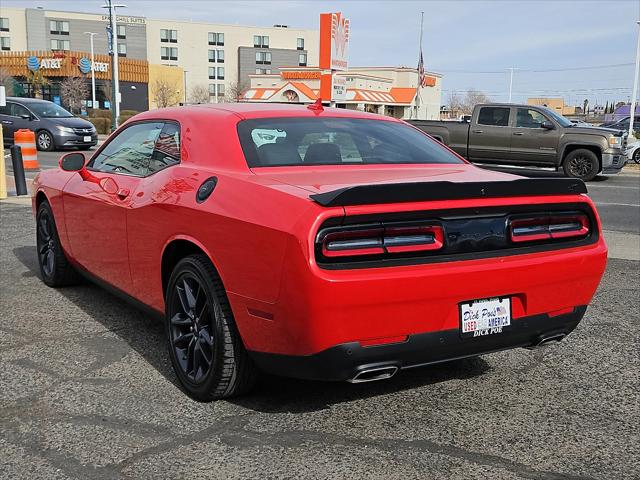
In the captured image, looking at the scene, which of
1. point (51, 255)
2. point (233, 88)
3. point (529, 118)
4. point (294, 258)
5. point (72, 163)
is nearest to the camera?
point (294, 258)

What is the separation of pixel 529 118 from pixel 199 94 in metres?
80.0

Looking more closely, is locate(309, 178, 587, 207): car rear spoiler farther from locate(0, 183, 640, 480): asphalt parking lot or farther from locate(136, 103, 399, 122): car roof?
locate(136, 103, 399, 122): car roof

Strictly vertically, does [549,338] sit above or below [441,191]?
below

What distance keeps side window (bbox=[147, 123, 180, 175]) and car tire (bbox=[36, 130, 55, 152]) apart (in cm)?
1946

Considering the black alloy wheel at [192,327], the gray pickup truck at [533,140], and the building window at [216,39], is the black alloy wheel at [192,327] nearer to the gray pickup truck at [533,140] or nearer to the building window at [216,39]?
the gray pickup truck at [533,140]

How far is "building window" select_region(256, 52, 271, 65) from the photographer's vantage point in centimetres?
9981

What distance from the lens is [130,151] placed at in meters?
4.65

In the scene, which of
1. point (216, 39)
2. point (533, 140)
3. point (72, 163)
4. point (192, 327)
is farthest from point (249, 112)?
point (216, 39)

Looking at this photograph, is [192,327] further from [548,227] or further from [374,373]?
[548,227]

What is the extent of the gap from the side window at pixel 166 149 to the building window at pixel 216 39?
3956 inches

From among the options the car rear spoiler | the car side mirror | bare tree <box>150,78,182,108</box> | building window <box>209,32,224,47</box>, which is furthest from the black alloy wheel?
building window <box>209,32,224,47</box>

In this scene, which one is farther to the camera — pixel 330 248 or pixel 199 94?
pixel 199 94

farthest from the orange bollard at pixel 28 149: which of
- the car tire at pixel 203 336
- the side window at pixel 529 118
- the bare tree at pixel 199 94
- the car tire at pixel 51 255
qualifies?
the bare tree at pixel 199 94

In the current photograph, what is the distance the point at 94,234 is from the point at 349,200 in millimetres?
2545
